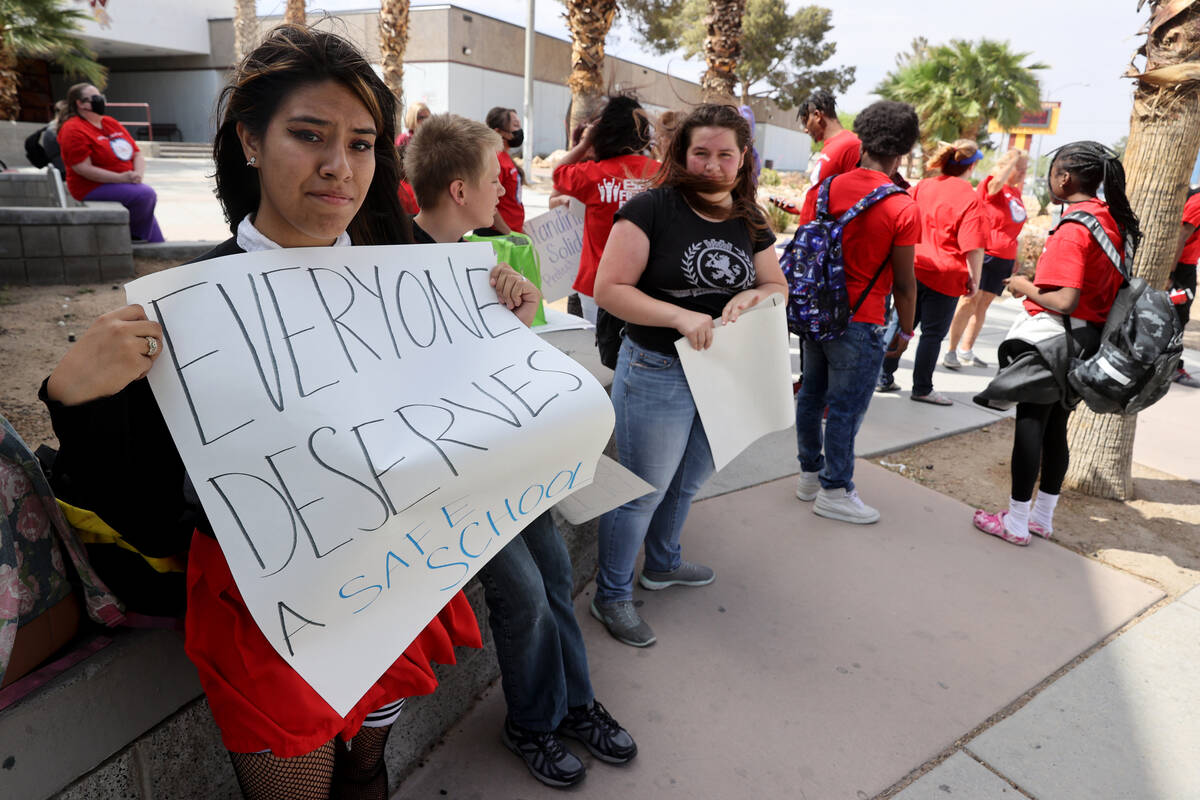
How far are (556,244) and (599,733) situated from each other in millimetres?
3230

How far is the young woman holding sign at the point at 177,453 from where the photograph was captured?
3.90 feet

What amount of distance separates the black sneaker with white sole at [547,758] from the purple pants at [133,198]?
21.3ft

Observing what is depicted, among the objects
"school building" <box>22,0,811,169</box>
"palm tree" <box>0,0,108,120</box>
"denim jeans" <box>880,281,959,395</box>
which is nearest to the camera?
"denim jeans" <box>880,281,959,395</box>

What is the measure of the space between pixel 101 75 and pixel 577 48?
1400cm

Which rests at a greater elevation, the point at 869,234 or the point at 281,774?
the point at 869,234

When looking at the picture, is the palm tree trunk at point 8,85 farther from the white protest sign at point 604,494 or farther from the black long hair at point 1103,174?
the black long hair at point 1103,174

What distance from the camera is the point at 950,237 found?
538cm

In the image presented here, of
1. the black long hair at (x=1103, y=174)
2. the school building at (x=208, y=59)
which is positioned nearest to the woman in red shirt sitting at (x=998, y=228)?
the black long hair at (x=1103, y=174)

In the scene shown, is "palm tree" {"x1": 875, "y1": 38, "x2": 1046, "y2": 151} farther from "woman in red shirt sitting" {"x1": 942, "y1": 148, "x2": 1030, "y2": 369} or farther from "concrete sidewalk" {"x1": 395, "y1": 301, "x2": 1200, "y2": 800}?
"concrete sidewalk" {"x1": 395, "y1": 301, "x2": 1200, "y2": 800}

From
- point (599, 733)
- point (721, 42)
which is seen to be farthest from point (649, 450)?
point (721, 42)

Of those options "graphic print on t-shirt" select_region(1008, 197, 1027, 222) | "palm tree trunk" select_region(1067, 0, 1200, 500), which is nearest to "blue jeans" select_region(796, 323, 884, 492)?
"palm tree trunk" select_region(1067, 0, 1200, 500)

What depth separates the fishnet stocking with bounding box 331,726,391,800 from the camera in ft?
5.33

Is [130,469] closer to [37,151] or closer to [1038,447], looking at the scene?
[1038,447]

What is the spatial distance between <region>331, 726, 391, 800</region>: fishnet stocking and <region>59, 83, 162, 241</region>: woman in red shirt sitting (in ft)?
21.6
